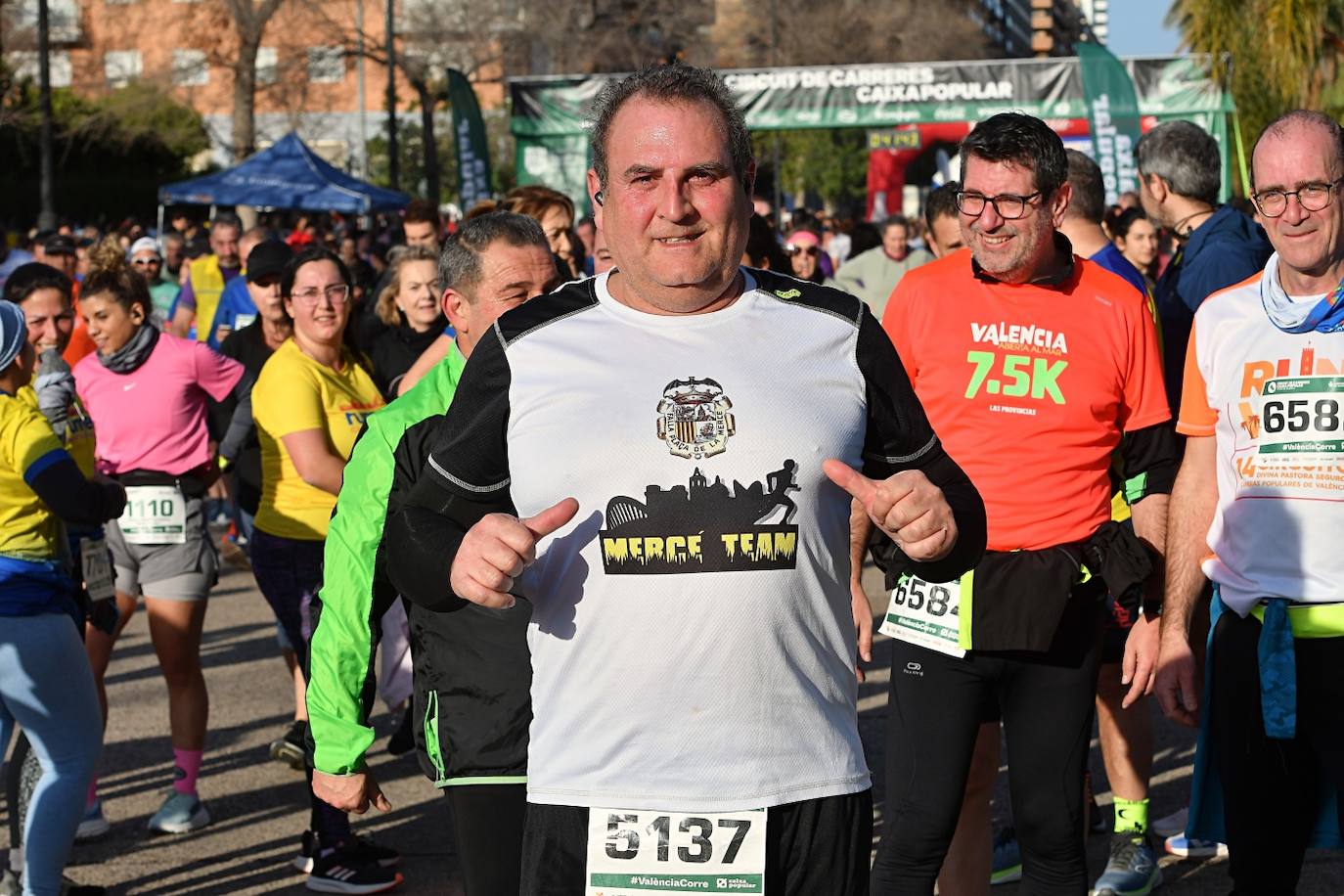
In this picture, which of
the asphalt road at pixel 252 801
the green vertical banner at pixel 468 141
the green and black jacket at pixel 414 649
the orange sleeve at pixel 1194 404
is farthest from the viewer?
the green vertical banner at pixel 468 141

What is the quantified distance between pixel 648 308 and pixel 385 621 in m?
3.86

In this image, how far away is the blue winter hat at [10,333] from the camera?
5.02 m

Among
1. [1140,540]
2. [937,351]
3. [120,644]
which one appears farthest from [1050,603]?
[120,644]

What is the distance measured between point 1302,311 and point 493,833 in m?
2.18

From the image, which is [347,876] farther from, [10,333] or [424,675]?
[424,675]

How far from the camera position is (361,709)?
12.5 feet

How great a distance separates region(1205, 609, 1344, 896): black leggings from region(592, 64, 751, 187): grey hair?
6.43ft

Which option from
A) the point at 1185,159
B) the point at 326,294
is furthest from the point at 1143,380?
the point at 326,294

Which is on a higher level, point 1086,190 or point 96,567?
point 1086,190

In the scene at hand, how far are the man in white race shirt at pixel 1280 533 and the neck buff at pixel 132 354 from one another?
171 inches

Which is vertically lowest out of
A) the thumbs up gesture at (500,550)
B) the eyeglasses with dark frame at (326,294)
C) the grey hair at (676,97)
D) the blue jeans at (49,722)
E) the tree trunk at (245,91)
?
the blue jeans at (49,722)

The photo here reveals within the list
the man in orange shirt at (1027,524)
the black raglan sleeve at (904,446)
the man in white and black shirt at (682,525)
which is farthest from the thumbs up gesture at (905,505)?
the man in orange shirt at (1027,524)

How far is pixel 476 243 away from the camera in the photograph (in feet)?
13.8

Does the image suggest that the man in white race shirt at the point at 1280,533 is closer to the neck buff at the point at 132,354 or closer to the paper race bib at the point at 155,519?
the paper race bib at the point at 155,519
